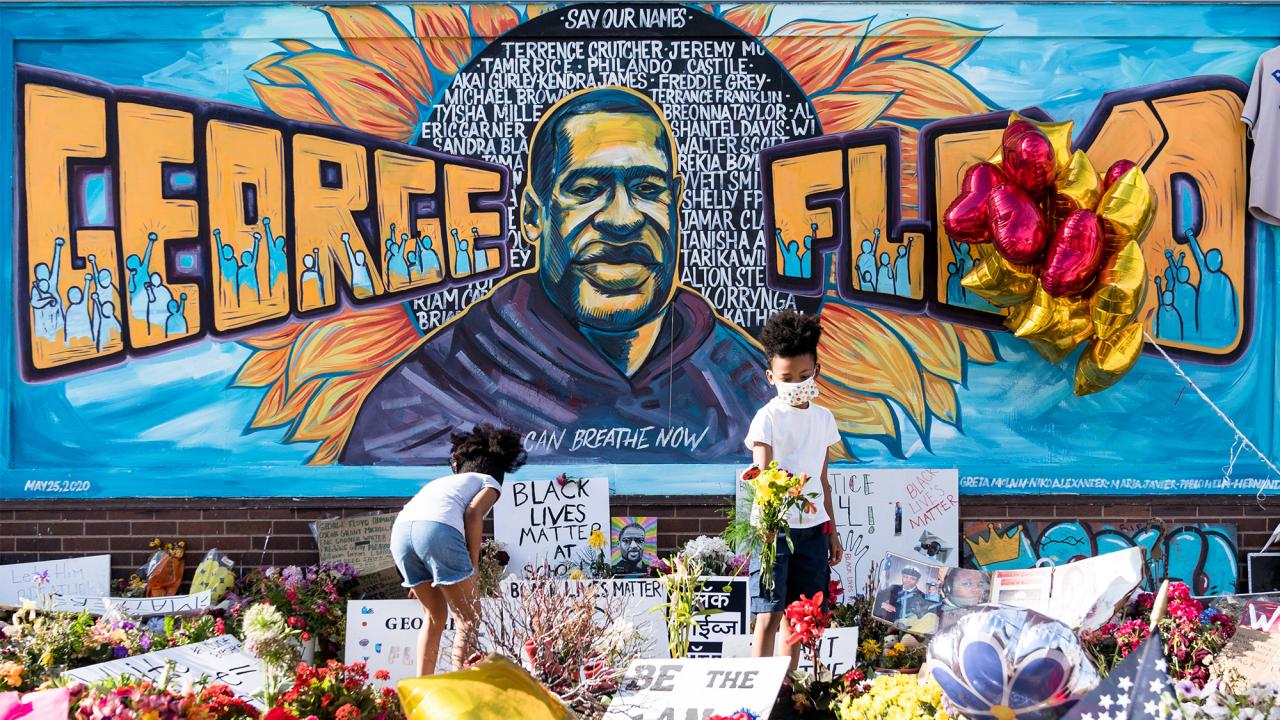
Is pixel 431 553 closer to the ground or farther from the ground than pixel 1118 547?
farther from the ground

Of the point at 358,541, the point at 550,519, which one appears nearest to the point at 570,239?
the point at 550,519

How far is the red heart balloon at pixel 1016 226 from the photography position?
6625 millimetres

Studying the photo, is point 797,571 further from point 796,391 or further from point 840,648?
Result: point 796,391

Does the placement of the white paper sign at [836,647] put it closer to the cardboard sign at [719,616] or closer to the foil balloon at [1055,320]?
the cardboard sign at [719,616]

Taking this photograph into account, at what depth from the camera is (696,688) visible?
3.61m

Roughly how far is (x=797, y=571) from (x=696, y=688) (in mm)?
1895

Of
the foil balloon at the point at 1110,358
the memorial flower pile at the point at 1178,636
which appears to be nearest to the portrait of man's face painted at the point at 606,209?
the foil balloon at the point at 1110,358

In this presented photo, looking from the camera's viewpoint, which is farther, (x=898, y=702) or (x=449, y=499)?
(x=449, y=499)

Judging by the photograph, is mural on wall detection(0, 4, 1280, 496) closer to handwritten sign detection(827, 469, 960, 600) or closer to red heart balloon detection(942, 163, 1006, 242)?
handwritten sign detection(827, 469, 960, 600)

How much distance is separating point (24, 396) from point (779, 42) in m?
5.27

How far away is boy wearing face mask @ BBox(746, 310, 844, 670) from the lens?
211 inches

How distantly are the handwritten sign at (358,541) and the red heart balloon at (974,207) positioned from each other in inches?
151

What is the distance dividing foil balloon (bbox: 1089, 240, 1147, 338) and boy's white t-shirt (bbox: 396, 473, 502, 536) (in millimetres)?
3576

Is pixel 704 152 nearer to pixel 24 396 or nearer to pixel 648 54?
pixel 648 54
